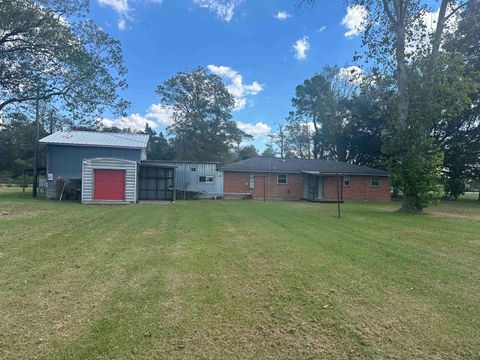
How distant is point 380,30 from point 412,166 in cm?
774

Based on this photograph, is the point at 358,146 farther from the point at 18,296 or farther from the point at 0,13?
the point at 18,296

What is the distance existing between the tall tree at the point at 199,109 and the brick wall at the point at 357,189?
809 inches

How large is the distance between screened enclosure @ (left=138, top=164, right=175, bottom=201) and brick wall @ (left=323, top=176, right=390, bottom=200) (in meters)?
13.0

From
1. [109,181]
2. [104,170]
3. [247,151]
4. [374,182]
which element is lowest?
[109,181]

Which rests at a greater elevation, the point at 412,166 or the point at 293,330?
the point at 412,166

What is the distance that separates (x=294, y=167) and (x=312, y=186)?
7.46 feet

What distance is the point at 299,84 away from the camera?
149 feet

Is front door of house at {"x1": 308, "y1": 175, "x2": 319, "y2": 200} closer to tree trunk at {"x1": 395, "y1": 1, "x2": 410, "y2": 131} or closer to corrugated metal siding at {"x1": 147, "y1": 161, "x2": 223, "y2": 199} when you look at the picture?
corrugated metal siding at {"x1": 147, "y1": 161, "x2": 223, "y2": 199}

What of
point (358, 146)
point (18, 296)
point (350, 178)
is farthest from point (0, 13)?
A: point (358, 146)

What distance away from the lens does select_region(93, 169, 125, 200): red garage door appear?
18.6 m

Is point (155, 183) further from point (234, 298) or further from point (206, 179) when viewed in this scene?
point (234, 298)

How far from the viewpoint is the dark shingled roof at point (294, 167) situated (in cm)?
2653

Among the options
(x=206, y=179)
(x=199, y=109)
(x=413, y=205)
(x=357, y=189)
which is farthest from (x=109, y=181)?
(x=199, y=109)

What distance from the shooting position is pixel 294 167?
28125 millimetres
